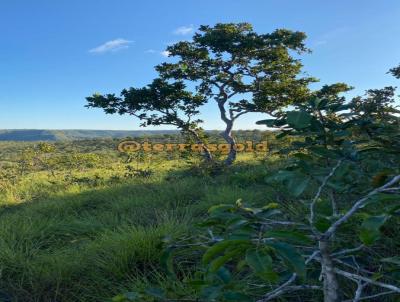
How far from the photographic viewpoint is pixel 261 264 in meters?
0.95

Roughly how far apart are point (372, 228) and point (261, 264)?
336 millimetres

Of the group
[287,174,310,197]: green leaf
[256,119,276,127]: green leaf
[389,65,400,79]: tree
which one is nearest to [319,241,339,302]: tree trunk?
[287,174,310,197]: green leaf

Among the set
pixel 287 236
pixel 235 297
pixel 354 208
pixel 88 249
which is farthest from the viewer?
pixel 88 249

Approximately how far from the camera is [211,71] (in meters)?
12.1

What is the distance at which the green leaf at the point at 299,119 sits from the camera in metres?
1.41

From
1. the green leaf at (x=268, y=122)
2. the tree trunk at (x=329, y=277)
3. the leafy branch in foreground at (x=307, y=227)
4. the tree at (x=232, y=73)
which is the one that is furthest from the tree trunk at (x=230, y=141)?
the tree trunk at (x=329, y=277)

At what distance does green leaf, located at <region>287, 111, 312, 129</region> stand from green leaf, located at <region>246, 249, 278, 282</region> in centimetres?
60

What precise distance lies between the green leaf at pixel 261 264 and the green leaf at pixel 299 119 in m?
0.60

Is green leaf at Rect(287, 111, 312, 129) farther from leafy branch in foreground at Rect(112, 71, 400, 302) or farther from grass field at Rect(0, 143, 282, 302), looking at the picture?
grass field at Rect(0, 143, 282, 302)

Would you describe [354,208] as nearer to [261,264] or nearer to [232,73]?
[261,264]

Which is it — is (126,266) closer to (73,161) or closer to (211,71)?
(211,71)

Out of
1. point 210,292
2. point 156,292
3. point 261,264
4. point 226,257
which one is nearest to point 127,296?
point 156,292

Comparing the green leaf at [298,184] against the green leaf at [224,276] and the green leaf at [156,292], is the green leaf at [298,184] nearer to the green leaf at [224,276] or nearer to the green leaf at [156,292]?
the green leaf at [224,276]

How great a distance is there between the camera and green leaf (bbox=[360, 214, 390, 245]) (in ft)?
3.34
